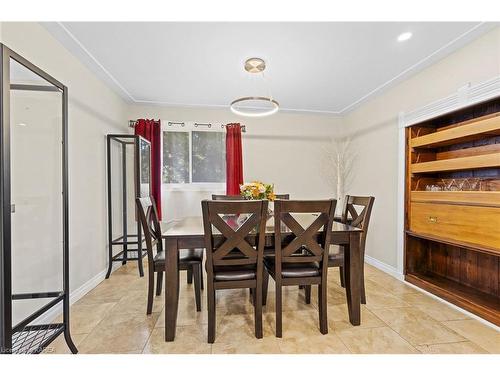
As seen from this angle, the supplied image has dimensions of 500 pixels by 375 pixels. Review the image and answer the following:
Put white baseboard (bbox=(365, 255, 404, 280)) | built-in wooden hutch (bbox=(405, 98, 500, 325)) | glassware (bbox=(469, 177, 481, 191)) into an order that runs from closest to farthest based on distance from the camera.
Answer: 1. built-in wooden hutch (bbox=(405, 98, 500, 325))
2. glassware (bbox=(469, 177, 481, 191))
3. white baseboard (bbox=(365, 255, 404, 280))

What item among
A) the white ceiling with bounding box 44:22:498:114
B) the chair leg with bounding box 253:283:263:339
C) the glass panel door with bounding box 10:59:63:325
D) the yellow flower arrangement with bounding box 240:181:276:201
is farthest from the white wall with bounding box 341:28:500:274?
the glass panel door with bounding box 10:59:63:325

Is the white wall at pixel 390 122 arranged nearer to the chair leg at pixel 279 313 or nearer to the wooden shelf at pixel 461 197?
the wooden shelf at pixel 461 197

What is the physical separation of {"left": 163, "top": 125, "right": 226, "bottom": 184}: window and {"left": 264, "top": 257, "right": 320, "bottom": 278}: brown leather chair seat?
2.43 m

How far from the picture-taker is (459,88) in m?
2.26

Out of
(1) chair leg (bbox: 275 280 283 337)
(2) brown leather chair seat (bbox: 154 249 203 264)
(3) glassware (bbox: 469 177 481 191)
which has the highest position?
(3) glassware (bbox: 469 177 481 191)

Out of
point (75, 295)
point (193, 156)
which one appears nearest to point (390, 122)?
point (193, 156)

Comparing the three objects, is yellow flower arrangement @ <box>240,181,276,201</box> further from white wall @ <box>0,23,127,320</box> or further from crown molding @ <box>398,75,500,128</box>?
crown molding @ <box>398,75,500,128</box>

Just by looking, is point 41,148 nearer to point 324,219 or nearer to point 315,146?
point 324,219

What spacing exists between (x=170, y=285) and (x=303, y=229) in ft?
3.43

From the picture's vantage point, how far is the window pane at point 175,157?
4.02 metres

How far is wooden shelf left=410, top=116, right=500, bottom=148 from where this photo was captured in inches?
79.3

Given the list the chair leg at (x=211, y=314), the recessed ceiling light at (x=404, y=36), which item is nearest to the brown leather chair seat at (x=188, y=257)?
the chair leg at (x=211, y=314)

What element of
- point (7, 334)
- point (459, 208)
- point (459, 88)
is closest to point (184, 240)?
point (7, 334)

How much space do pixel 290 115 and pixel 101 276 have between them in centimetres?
369
